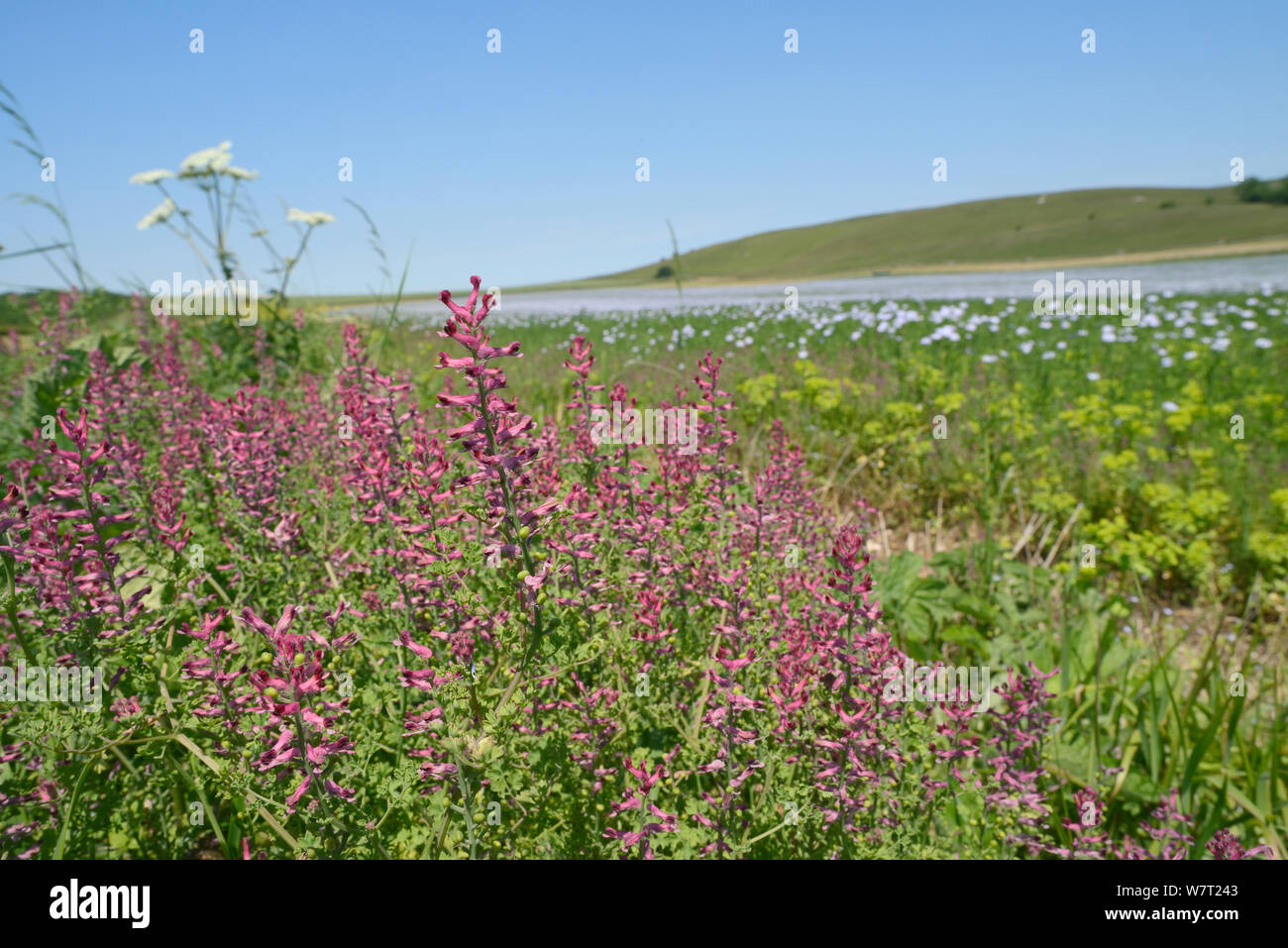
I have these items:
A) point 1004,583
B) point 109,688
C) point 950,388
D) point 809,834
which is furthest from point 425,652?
point 950,388

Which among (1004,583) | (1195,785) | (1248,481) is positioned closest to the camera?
(1195,785)

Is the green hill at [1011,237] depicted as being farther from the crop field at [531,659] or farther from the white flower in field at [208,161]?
the crop field at [531,659]

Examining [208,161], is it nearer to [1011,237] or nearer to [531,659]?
[531,659]

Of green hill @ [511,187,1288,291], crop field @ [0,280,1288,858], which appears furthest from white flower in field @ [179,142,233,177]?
green hill @ [511,187,1288,291]

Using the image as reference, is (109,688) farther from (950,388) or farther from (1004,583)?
(950,388)

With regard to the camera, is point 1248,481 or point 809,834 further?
point 1248,481

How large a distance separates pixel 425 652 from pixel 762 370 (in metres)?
8.67

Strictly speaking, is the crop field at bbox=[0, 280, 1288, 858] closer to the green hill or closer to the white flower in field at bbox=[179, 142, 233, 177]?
the white flower in field at bbox=[179, 142, 233, 177]

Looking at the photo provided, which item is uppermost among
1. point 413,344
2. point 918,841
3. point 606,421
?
point 413,344

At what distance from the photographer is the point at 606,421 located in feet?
8.87

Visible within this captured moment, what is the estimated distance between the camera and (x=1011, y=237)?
90.3 meters

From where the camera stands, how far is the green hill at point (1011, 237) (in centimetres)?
6822

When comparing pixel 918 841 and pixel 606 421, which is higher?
pixel 606 421
